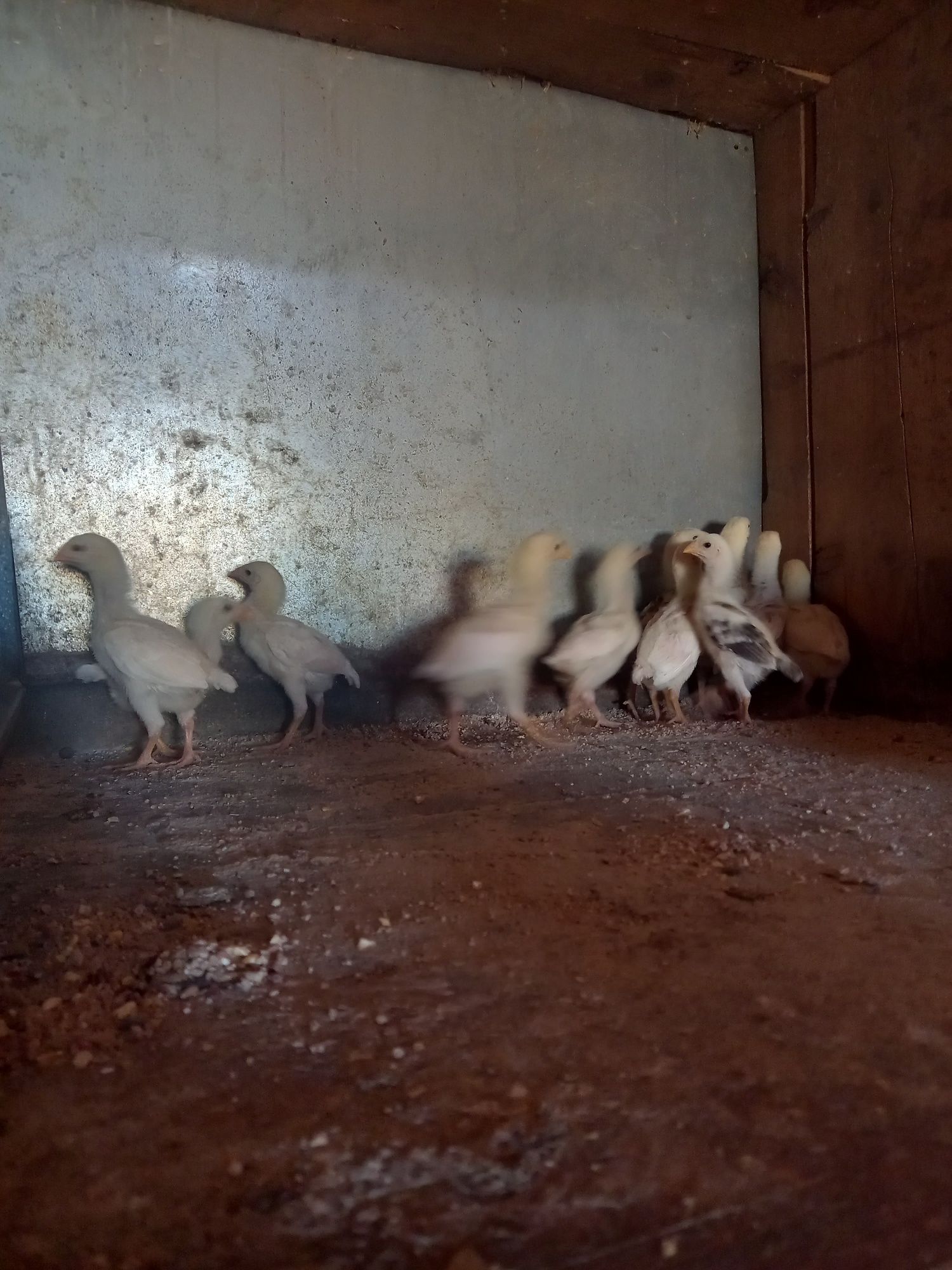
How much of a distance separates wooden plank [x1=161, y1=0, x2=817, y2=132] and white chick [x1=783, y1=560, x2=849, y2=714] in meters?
3.01

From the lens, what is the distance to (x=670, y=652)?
15.3ft

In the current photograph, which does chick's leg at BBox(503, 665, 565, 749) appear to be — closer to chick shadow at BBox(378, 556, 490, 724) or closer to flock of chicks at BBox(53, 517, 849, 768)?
flock of chicks at BBox(53, 517, 849, 768)

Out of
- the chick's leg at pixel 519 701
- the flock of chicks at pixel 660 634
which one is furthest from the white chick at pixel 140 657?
the chick's leg at pixel 519 701

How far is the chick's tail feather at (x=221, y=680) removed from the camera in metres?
4.05

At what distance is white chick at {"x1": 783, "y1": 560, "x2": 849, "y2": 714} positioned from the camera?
15.8 feet

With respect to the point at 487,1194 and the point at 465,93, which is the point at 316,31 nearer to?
the point at 465,93

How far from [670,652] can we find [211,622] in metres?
2.40

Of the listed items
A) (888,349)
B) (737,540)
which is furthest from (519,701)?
(888,349)

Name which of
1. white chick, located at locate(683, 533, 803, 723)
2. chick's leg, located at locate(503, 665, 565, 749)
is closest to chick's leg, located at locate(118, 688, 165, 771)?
chick's leg, located at locate(503, 665, 565, 749)

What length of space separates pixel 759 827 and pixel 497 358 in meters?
3.26

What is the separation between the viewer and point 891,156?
4.65 meters

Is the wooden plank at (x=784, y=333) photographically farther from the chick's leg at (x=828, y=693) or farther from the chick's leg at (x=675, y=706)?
the chick's leg at (x=675, y=706)

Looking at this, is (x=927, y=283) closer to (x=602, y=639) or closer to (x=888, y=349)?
(x=888, y=349)

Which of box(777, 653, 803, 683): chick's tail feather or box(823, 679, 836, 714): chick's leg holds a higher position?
box(777, 653, 803, 683): chick's tail feather
